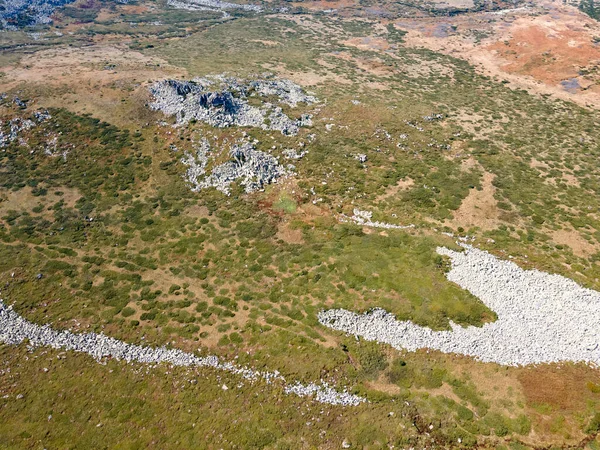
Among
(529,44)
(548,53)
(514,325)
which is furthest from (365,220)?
(529,44)

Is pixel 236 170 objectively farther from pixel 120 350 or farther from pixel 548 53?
pixel 548 53

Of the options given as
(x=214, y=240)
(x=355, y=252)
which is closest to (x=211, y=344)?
(x=214, y=240)

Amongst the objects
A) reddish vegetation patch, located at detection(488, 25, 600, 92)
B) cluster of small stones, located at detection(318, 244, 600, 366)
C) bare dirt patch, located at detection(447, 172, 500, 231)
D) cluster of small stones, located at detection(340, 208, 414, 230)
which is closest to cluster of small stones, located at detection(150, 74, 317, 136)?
cluster of small stones, located at detection(340, 208, 414, 230)

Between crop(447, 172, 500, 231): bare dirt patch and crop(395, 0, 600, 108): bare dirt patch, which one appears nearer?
crop(447, 172, 500, 231): bare dirt patch

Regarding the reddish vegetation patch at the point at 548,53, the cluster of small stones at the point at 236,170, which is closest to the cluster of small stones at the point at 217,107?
the cluster of small stones at the point at 236,170

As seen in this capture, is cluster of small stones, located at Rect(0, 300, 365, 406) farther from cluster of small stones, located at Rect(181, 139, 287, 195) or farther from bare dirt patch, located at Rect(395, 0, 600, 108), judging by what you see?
bare dirt patch, located at Rect(395, 0, 600, 108)

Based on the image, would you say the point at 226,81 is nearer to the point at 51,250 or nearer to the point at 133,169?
the point at 133,169
